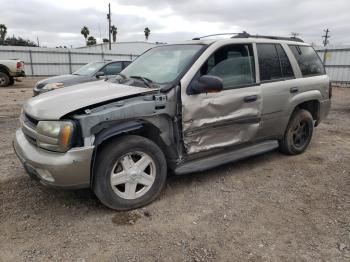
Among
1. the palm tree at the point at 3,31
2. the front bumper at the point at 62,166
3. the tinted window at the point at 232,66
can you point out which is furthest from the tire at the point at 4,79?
the palm tree at the point at 3,31

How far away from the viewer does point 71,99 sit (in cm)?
324

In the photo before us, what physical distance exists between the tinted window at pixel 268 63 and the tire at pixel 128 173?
1907 millimetres

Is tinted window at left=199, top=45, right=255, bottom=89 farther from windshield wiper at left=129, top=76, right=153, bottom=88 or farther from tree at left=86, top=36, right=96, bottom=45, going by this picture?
tree at left=86, top=36, right=96, bottom=45

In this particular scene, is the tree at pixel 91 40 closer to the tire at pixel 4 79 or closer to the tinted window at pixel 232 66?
the tire at pixel 4 79

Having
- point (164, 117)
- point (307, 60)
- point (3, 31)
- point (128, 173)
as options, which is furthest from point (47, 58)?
point (3, 31)

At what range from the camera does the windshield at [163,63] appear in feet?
12.1

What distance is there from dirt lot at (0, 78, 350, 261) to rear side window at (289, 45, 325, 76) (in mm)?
1538

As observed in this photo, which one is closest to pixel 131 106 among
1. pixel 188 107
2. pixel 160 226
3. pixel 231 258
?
pixel 188 107

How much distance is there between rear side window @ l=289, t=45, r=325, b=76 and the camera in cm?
486

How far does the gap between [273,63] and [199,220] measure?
8.22 ft

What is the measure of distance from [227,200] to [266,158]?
1.67 meters

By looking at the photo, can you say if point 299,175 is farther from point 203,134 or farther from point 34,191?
point 34,191

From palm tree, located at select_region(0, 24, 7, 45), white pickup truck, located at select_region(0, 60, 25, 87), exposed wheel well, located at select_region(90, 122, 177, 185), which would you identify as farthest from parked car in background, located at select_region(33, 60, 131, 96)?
palm tree, located at select_region(0, 24, 7, 45)

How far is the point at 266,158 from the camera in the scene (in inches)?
199
